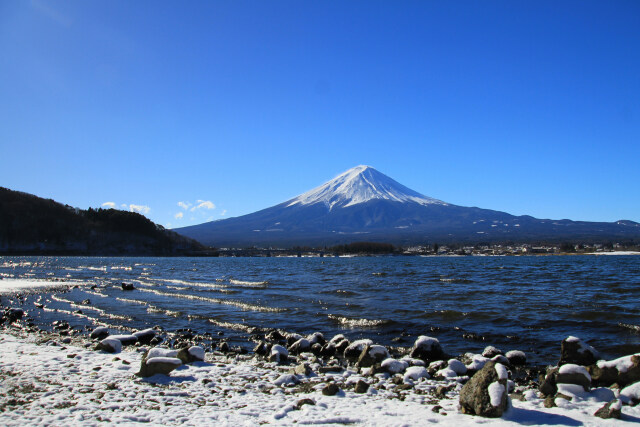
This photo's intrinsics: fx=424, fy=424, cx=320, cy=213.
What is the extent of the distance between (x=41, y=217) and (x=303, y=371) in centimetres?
17081

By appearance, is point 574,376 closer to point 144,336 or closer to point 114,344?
point 114,344

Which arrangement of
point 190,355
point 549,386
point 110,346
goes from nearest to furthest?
1. point 549,386
2. point 190,355
3. point 110,346

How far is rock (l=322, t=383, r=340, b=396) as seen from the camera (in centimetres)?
897

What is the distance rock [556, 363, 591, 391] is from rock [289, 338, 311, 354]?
7.17 metres

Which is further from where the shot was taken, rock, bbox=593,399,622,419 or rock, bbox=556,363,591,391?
rock, bbox=556,363,591,391

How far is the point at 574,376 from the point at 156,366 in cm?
941

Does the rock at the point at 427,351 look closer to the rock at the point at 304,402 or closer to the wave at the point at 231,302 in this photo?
the rock at the point at 304,402

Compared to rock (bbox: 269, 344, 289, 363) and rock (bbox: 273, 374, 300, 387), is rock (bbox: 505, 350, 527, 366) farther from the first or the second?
rock (bbox: 269, 344, 289, 363)

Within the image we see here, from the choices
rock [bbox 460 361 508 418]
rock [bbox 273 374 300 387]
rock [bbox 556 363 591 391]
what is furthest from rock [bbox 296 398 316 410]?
rock [bbox 556 363 591 391]

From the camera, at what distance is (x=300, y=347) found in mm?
13484

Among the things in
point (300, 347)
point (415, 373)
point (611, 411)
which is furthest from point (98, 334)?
point (611, 411)

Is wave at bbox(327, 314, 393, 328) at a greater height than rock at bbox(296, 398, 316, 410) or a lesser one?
lesser

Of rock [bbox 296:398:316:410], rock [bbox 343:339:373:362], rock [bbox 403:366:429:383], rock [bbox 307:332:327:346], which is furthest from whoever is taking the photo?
rock [bbox 307:332:327:346]

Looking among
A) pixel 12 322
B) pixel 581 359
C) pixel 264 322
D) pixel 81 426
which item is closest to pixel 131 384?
pixel 81 426
